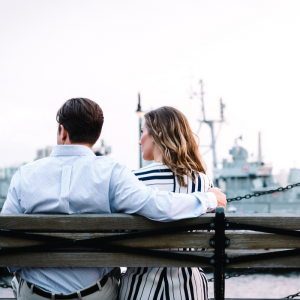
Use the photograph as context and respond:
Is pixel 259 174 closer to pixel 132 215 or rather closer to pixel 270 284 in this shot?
pixel 270 284

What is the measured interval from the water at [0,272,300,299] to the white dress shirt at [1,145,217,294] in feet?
45.8

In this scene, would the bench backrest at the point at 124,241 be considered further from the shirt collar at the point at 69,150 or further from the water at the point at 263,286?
the water at the point at 263,286

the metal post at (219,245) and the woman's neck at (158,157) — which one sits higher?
the woman's neck at (158,157)

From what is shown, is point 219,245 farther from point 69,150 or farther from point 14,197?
point 14,197

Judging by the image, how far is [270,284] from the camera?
16.5m

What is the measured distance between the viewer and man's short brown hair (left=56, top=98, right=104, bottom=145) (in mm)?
1925

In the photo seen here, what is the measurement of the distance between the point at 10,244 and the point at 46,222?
236 millimetres

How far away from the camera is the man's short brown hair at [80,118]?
75.8 inches

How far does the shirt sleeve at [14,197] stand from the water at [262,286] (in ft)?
46.0

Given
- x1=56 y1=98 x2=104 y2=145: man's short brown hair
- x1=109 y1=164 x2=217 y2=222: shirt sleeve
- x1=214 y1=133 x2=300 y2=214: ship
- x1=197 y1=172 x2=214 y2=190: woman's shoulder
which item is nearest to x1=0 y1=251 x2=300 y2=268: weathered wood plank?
x1=109 y1=164 x2=217 y2=222: shirt sleeve

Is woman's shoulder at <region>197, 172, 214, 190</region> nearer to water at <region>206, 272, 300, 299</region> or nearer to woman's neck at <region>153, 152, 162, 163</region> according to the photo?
woman's neck at <region>153, 152, 162, 163</region>

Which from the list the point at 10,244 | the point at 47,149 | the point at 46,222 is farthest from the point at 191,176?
the point at 47,149

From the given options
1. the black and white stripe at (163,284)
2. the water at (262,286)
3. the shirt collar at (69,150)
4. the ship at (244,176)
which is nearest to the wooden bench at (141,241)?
the black and white stripe at (163,284)

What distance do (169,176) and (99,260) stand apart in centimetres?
63
